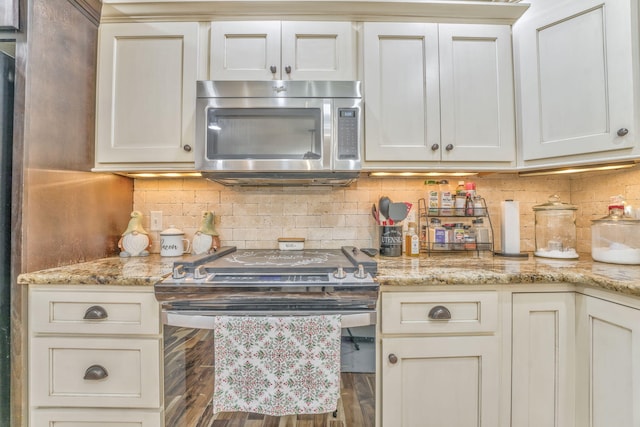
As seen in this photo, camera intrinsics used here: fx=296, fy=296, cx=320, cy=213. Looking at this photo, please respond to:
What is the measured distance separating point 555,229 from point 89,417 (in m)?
2.34

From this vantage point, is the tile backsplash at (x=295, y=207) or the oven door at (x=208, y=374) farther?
the tile backsplash at (x=295, y=207)

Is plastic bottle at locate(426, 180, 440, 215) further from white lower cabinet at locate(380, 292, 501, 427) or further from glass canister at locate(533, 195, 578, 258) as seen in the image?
white lower cabinet at locate(380, 292, 501, 427)

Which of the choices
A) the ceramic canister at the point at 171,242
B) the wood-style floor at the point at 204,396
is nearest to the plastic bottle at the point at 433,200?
the wood-style floor at the point at 204,396

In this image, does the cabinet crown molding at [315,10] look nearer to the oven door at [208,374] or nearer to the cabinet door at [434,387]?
the oven door at [208,374]

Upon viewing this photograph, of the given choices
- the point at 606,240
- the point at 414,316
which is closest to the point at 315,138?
the point at 414,316

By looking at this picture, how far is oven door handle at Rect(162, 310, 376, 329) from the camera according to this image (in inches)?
43.1

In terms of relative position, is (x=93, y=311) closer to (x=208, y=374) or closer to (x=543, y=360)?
(x=208, y=374)

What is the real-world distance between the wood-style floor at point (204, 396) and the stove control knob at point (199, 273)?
0.20 metres

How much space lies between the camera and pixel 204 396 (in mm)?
1115

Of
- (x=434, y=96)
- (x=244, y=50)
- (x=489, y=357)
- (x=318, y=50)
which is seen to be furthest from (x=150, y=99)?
(x=489, y=357)

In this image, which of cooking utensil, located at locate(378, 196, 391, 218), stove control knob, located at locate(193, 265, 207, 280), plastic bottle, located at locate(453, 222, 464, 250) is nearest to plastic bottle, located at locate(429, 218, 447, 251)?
plastic bottle, located at locate(453, 222, 464, 250)

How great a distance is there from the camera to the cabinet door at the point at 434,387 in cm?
114

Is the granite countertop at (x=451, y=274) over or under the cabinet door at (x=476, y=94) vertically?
under

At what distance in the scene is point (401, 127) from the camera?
1.52 metres
